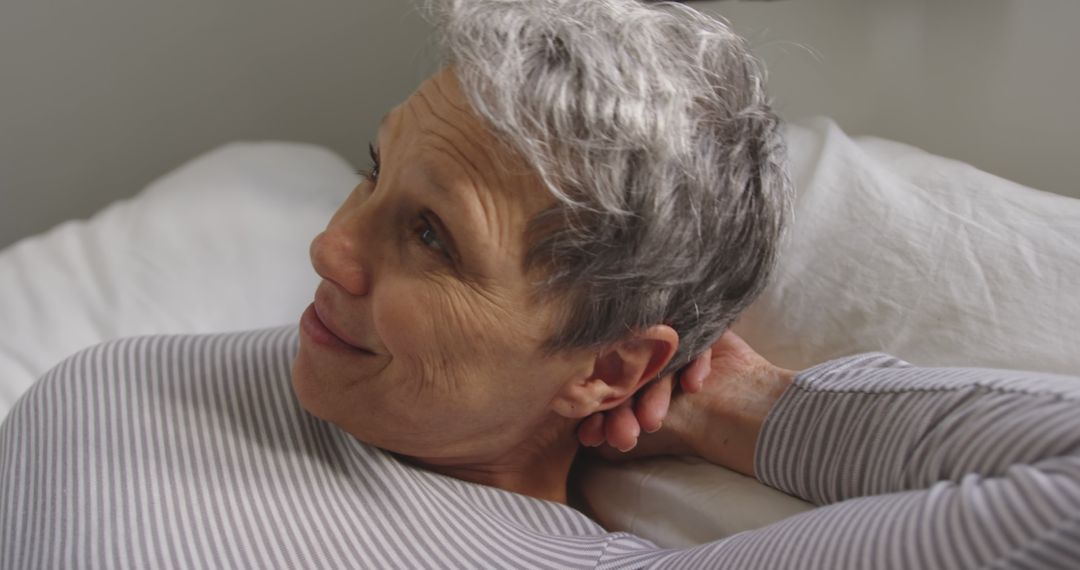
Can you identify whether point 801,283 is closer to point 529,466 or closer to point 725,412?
point 725,412

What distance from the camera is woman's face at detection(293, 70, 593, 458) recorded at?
0.74m

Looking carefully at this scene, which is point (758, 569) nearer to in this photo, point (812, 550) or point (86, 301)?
point (812, 550)

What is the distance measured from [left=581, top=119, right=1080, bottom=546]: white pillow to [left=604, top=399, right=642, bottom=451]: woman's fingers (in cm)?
8

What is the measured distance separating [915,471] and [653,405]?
26 cm

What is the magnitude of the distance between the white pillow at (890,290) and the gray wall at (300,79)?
17 centimetres

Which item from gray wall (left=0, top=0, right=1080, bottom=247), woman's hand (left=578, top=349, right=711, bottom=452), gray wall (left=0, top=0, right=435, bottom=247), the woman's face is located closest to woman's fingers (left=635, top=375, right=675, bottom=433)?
woman's hand (left=578, top=349, right=711, bottom=452)

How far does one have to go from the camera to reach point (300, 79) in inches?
73.6

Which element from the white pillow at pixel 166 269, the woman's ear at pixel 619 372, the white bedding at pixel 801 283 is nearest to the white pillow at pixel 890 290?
the white bedding at pixel 801 283

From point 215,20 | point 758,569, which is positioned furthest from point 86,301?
point 758,569

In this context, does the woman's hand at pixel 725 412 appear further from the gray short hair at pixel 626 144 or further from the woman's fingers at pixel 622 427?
the gray short hair at pixel 626 144

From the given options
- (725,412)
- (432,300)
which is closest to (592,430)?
(725,412)

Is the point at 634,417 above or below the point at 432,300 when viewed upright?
below

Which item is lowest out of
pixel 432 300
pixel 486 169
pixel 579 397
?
pixel 579 397

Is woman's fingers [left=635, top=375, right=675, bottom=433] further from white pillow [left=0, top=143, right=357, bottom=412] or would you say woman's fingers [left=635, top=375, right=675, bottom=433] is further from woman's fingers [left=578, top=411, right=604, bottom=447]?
white pillow [left=0, top=143, right=357, bottom=412]
